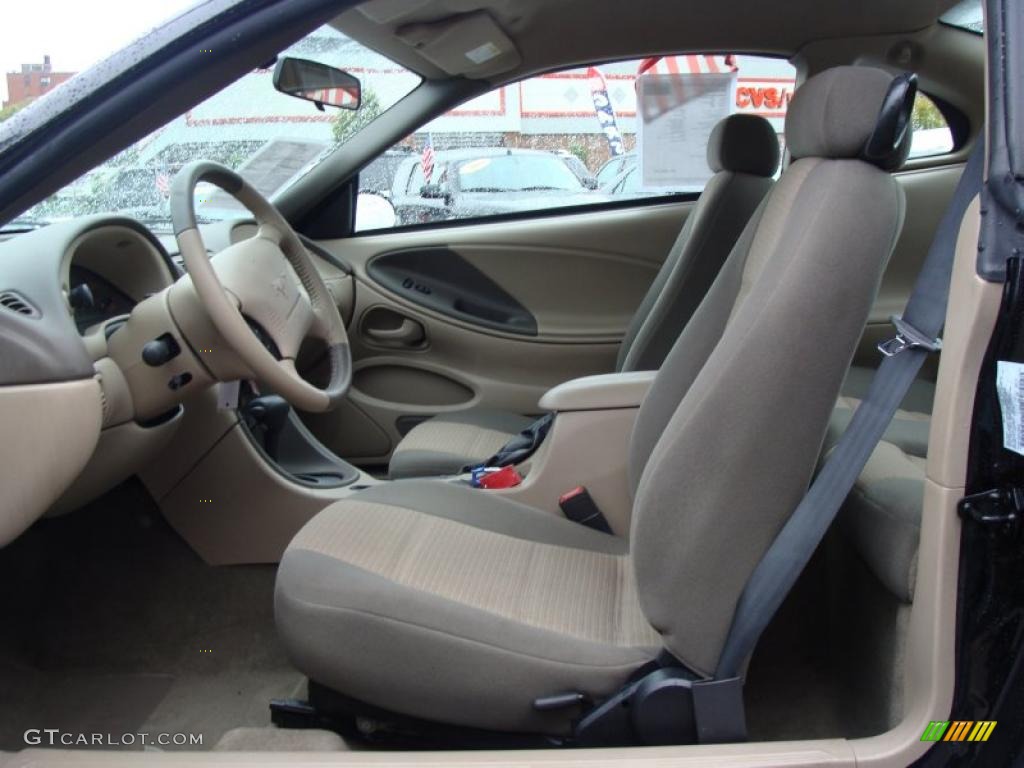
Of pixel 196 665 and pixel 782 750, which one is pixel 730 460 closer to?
pixel 782 750

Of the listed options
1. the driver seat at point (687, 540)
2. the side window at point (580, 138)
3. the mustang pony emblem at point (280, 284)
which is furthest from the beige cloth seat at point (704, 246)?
the driver seat at point (687, 540)

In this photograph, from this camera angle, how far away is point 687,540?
3.39 ft

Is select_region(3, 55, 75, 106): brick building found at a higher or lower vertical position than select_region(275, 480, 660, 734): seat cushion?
→ higher

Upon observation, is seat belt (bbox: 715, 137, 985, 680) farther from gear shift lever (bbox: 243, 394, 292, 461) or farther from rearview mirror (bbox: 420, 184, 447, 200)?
rearview mirror (bbox: 420, 184, 447, 200)

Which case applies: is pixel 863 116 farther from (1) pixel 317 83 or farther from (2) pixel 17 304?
(1) pixel 317 83

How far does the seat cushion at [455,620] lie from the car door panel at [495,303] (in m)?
1.40

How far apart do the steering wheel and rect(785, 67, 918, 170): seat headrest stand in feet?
3.13

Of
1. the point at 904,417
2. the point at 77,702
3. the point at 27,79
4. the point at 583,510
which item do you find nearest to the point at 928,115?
the point at 904,417

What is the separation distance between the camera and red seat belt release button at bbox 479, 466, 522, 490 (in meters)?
1.79

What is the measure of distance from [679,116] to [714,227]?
68 centimetres

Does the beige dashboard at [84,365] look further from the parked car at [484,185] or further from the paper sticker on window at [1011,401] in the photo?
the paper sticker on window at [1011,401]

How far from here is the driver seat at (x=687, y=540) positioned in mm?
998

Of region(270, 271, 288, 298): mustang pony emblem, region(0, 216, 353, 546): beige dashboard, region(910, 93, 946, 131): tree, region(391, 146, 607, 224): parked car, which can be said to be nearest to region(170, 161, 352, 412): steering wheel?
region(270, 271, 288, 298): mustang pony emblem

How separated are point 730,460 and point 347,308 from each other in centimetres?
194
